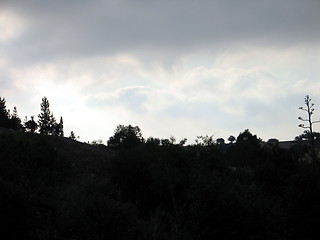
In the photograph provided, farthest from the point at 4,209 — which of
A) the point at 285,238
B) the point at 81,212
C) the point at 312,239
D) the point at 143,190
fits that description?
the point at 143,190

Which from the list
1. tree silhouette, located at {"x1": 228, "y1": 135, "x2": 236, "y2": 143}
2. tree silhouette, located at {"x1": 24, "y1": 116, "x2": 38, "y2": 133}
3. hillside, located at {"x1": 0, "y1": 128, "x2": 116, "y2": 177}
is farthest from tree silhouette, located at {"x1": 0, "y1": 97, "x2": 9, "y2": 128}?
tree silhouette, located at {"x1": 228, "y1": 135, "x2": 236, "y2": 143}

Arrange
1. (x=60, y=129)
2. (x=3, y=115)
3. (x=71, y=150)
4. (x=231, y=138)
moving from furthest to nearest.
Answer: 1. (x=231, y=138)
2. (x=60, y=129)
3. (x=3, y=115)
4. (x=71, y=150)

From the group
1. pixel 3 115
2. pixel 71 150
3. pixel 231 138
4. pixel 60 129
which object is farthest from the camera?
pixel 231 138

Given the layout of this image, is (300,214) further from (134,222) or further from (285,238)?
(134,222)

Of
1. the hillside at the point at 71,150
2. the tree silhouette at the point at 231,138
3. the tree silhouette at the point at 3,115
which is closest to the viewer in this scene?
the hillside at the point at 71,150

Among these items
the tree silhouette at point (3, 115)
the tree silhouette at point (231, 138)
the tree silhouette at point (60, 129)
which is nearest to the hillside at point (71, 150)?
the tree silhouette at point (3, 115)

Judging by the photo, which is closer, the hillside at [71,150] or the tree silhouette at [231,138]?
the hillside at [71,150]

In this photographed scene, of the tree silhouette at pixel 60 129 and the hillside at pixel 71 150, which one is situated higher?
the tree silhouette at pixel 60 129

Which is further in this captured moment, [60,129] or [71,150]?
[60,129]

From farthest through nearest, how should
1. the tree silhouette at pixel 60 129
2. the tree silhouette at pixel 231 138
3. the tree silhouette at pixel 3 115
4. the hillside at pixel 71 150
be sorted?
the tree silhouette at pixel 231 138
the tree silhouette at pixel 60 129
the tree silhouette at pixel 3 115
the hillside at pixel 71 150

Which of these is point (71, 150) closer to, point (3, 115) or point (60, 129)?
point (3, 115)

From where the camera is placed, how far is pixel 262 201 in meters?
16.6

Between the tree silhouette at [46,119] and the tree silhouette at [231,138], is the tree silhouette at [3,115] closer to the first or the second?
the tree silhouette at [46,119]

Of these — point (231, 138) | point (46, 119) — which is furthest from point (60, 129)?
point (231, 138)
